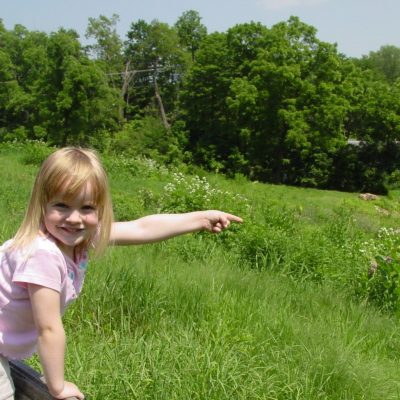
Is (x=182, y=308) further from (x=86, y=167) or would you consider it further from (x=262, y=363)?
(x=86, y=167)

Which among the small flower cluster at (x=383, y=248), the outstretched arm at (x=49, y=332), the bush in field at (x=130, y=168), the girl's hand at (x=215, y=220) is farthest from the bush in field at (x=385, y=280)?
the bush in field at (x=130, y=168)

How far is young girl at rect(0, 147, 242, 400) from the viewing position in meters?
1.78

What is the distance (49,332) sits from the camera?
1.79 meters

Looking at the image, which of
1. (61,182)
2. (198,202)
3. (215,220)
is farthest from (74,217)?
(198,202)

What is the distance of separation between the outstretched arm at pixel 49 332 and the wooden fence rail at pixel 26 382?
0.19ft

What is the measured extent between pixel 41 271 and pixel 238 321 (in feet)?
7.77

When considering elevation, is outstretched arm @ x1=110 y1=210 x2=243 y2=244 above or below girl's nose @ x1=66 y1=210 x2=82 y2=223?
below

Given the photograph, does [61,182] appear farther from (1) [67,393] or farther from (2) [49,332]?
(1) [67,393]

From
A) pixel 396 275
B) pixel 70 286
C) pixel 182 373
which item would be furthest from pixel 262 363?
pixel 396 275

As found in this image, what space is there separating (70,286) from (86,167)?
40 cm

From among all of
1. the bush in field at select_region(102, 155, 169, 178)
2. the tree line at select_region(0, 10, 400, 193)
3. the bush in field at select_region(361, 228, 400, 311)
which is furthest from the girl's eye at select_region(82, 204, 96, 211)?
the tree line at select_region(0, 10, 400, 193)

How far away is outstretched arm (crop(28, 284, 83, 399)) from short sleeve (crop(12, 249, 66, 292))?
0.07 ft

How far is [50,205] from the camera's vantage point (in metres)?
1.91

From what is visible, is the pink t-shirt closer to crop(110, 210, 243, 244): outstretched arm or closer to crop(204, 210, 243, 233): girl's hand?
crop(110, 210, 243, 244): outstretched arm
